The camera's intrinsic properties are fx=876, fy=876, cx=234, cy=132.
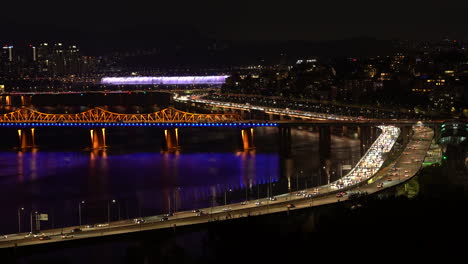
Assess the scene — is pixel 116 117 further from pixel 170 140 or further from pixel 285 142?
pixel 285 142

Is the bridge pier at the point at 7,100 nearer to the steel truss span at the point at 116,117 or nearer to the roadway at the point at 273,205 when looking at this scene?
the steel truss span at the point at 116,117

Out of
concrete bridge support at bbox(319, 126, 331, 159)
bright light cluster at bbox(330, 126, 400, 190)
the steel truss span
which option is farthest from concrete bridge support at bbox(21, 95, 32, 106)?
bright light cluster at bbox(330, 126, 400, 190)

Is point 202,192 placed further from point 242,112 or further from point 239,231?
point 242,112

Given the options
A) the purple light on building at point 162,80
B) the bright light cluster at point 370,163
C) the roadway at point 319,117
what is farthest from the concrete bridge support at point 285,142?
the purple light on building at point 162,80

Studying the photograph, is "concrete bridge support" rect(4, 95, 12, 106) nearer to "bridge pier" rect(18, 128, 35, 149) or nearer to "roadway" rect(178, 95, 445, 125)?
"roadway" rect(178, 95, 445, 125)

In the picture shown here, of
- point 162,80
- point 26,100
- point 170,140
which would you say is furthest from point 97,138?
point 162,80

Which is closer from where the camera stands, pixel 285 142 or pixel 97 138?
pixel 285 142
